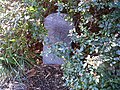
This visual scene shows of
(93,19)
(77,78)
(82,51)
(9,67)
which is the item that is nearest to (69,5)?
(93,19)

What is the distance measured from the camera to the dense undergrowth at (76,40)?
223 centimetres

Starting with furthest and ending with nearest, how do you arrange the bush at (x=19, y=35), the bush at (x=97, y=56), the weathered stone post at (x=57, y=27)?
the weathered stone post at (x=57, y=27) → the bush at (x=19, y=35) → the bush at (x=97, y=56)

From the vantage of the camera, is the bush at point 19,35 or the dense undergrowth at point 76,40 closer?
the dense undergrowth at point 76,40

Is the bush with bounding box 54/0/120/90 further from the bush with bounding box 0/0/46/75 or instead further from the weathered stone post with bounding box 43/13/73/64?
the bush with bounding box 0/0/46/75

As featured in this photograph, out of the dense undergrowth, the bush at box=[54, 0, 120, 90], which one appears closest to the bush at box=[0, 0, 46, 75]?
the dense undergrowth

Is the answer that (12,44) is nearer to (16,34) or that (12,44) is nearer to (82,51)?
(16,34)

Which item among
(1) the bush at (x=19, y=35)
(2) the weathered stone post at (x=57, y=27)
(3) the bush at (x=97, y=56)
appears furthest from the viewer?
(2) the weathered stone post at (x=57, y=27)

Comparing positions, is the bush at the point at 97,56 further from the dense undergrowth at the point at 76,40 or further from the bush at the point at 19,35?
the bush at the point at 19,35

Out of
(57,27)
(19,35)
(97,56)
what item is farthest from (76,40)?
(19,35)

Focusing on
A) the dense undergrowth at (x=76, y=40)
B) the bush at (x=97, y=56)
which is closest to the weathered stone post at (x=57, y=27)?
the dense undergrowth at (x=76, y=40)

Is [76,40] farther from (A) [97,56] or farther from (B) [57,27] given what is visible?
(B) [57,27]

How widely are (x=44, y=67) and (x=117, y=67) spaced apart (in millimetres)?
900

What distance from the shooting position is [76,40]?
2.34 meters

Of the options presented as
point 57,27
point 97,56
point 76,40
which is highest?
point 57,27
